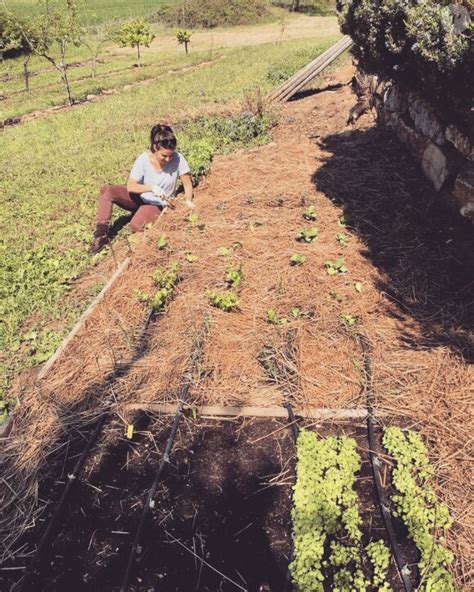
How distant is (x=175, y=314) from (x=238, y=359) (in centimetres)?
79

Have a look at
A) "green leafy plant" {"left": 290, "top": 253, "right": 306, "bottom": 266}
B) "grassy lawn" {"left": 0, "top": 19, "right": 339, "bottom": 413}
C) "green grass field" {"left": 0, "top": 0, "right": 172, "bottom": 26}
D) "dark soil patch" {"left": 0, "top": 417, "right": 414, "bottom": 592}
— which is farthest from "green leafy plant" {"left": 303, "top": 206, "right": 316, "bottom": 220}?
"green grass field" {"left": 0, "top": 0, "right": 172, "bottom": 26}

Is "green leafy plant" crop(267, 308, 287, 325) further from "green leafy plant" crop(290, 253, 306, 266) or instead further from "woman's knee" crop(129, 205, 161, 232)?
"woman's knee" crop(129, 205, 161, 232)

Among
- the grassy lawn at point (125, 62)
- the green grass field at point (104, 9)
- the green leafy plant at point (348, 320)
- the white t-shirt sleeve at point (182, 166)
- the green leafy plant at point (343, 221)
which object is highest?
the green grass field at point (104, 9)

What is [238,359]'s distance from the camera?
3398 mm

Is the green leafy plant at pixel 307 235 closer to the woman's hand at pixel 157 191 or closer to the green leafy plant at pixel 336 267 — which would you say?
the green leafy plant at pixel 336 267

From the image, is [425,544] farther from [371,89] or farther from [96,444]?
[371,89]

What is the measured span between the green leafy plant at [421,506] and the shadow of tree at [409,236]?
0.91 m

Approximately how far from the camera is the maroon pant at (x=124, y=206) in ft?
17.6

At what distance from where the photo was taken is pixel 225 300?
3777mm

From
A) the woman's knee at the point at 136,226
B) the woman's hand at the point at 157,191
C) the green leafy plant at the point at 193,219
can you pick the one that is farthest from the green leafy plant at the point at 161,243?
the woman's hand at the point at 157,191

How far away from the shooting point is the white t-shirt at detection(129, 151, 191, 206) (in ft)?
17.3

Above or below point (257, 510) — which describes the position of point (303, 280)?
above

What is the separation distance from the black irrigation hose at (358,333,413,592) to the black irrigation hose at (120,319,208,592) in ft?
3.86

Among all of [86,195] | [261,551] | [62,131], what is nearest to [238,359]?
[261,551]
